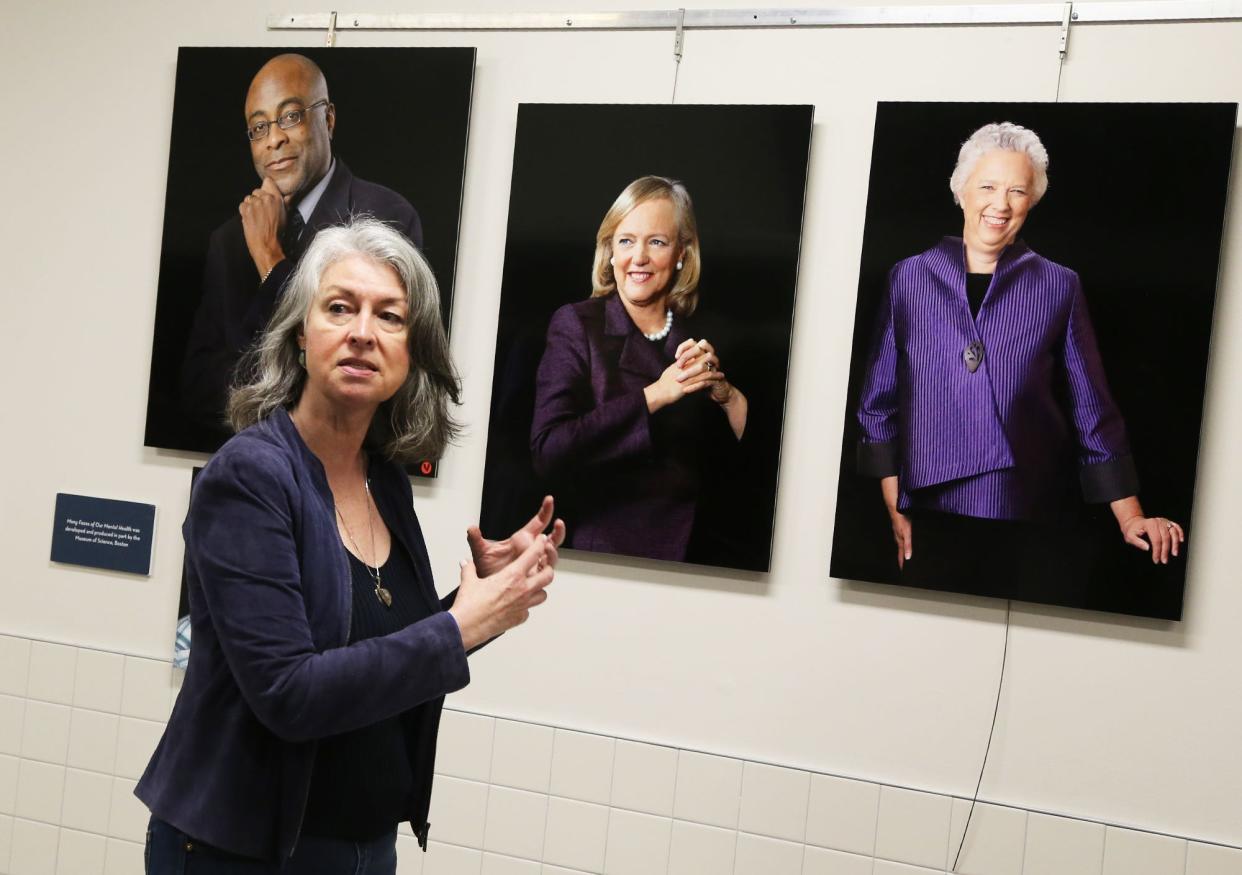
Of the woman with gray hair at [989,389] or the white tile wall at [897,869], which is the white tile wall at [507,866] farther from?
the woman with gray hair at [989,389]

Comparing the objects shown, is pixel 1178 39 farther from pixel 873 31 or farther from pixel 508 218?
pixel 508 218

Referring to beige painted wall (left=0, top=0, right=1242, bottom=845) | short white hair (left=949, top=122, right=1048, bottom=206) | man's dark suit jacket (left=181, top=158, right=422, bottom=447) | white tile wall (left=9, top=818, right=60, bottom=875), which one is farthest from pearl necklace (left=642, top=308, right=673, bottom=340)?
white tile wall (left=9, top=818, right=60, bottom=875)

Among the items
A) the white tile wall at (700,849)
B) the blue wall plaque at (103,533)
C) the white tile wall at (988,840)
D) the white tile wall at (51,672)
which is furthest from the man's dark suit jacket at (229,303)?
the white tile wall at (988,840)

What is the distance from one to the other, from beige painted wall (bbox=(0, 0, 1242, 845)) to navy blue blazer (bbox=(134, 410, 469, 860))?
4.92 feet

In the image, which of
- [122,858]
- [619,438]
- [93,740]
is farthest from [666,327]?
[122,858]

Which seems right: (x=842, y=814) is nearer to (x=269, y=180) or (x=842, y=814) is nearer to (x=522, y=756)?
(x=522, y=756)

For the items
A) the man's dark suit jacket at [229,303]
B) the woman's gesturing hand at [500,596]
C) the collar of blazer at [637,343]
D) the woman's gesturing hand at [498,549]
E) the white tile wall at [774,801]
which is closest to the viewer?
the woman's gesturing hand at [500,596]

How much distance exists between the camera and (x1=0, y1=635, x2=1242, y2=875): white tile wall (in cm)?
269

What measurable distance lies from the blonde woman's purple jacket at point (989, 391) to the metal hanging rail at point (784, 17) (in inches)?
19.8

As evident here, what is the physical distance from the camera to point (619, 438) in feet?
9.64

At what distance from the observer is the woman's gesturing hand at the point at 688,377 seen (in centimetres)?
289

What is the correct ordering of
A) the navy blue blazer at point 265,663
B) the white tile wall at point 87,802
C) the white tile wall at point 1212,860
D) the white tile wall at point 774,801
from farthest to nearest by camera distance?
the white tile wall at point 87,802
the white tile wall at point 774,801
the white tile wall at point 1212,860
the navy blue blazer at point 265,663

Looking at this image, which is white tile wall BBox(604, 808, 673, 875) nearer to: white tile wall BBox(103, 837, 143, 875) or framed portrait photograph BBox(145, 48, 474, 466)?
framed portrait photograph BBox(145, 48, 474, 466)

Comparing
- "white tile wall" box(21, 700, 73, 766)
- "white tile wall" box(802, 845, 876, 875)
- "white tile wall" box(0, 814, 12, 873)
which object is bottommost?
"white tile wall" box(0, 814, 12, 873)
